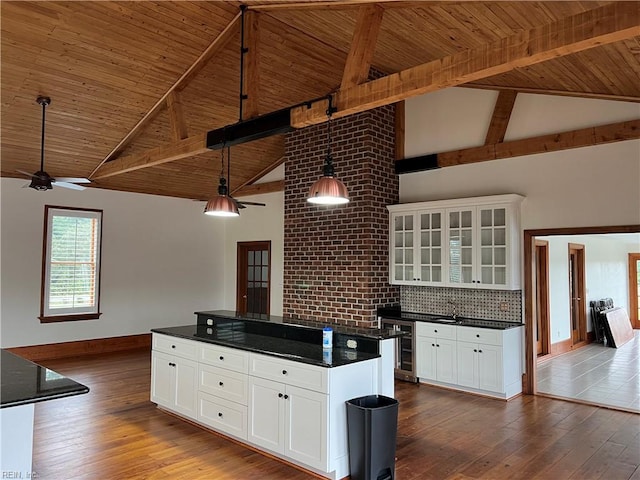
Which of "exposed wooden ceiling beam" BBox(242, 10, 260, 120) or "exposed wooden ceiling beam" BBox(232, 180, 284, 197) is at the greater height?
"exposed wooden ceiling beam" BBox(242, 10, 260, 120)

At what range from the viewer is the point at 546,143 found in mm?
5500

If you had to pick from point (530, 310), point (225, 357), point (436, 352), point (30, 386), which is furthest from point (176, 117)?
point (530, 310)

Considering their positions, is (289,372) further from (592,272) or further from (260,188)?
(592,272)

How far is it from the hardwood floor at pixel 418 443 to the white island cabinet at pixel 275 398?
0.17m

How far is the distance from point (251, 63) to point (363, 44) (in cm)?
169

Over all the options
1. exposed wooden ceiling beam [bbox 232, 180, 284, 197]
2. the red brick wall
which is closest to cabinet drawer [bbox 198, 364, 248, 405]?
Result: the red brick wall

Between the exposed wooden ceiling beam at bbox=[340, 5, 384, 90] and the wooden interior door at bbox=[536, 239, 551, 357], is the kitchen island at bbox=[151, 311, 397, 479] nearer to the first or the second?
the exposed wooden ceiling beam at bbox=[340, 5, 384, 90]

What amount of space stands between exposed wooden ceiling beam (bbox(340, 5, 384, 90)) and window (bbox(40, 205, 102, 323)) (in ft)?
19.5

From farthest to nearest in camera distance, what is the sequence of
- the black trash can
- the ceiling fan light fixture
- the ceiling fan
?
the ceiling fan < the ceiling fan light fixture < the black trash can

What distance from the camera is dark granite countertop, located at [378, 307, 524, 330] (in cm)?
556

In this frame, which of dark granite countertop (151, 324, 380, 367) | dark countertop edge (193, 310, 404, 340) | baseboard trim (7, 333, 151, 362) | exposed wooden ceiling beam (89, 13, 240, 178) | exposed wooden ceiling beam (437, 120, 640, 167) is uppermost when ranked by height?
exposed wooden ceiling beam (89, 13, 240, 178)

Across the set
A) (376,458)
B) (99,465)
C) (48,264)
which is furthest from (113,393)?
(376,458)

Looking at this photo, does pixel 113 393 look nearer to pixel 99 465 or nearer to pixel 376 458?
pixel 99 465

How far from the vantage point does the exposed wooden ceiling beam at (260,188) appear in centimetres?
886
